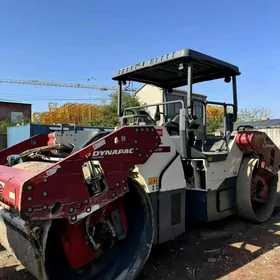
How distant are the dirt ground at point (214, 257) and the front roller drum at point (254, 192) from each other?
0.95 feet

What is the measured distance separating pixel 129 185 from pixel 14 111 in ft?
95.4

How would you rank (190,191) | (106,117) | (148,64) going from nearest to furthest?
(190,191)
(148,64)
(106,117)

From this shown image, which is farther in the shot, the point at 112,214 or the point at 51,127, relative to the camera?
the point at 51,127

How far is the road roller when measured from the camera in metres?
2.36

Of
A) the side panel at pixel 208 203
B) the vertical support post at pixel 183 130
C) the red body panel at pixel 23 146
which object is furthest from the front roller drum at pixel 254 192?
the red body panel at pixel 23 146

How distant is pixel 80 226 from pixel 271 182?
3769mm

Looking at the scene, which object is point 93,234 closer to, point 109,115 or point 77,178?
point 77,178

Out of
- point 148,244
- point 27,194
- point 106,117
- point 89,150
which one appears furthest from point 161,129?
point 106,117

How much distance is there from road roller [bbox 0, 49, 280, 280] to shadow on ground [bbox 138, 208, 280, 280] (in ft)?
1.02

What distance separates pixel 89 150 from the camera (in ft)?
8.28

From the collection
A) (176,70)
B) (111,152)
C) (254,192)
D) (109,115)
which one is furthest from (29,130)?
(109,115)

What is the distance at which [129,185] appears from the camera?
3.05 metres

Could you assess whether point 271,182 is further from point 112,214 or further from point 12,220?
point 12,220

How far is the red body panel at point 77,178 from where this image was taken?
2.19 metres
